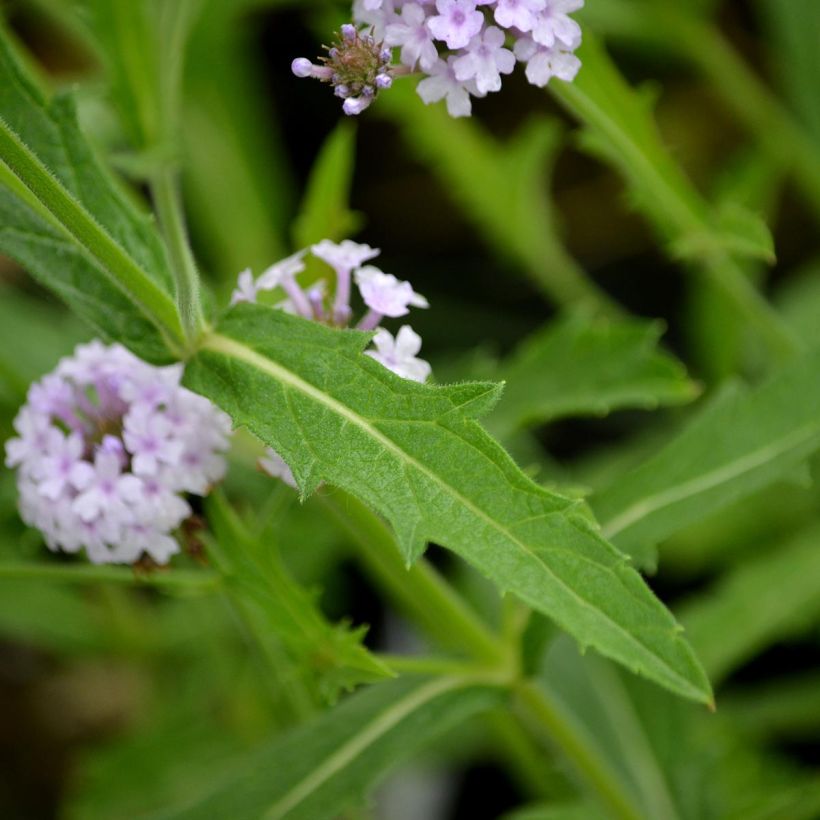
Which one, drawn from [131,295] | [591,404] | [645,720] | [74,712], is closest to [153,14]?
[131,295]

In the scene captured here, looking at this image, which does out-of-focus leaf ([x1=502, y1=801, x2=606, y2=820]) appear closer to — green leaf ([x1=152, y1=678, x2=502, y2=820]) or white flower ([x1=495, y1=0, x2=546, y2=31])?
green leaf ([x1=152, y1=678, x2=502, y2=820])

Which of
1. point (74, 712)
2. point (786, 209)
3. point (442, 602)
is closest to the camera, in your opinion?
point (442, 602)

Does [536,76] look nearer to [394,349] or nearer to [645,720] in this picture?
[394,349]

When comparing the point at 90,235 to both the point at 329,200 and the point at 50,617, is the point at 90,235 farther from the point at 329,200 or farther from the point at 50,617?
the point at 50,617

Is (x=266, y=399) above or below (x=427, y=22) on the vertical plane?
below

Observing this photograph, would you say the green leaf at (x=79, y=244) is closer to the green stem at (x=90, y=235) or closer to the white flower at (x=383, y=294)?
the green stem at (x=90, y=235)

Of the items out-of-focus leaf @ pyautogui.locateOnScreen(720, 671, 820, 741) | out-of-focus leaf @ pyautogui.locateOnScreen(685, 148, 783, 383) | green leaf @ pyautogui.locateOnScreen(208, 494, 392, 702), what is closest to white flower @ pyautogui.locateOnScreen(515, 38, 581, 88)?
green leaf @ pyautogui.locateOnScreen(208, 494, 392, 702)
